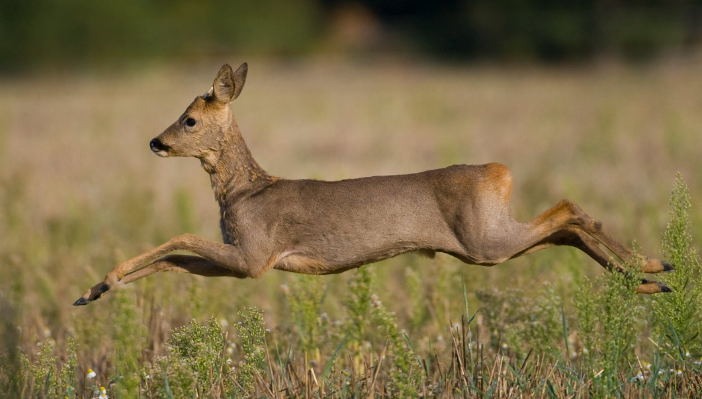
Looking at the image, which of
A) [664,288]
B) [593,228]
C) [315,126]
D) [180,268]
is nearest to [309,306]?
[180,268]

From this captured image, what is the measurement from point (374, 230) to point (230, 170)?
1.00 meters

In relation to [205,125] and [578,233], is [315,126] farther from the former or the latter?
[578,233]

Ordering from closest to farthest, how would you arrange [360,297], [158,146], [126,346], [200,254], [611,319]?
[126,346], [611,319], [200,254], [158,146], [360,297]

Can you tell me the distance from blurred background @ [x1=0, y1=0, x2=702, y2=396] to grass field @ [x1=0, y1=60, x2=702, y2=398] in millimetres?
58

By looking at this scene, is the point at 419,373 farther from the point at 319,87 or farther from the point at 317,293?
the point at 319,87

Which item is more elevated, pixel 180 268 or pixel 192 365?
pixel 180 268

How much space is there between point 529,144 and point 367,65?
1197 inches

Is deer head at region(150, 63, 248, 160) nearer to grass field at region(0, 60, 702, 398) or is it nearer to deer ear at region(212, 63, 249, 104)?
deer ear at region(212, 63, 249, 104)

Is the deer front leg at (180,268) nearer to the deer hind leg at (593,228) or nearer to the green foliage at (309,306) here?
the green foliage at (309,306)

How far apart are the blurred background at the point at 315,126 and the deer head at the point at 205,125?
994mm

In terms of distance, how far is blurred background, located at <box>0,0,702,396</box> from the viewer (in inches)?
267

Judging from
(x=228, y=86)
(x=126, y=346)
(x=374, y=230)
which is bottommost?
(x=126, y=346)

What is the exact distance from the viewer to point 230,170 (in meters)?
4.74

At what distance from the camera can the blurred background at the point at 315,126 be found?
6.77 meters
